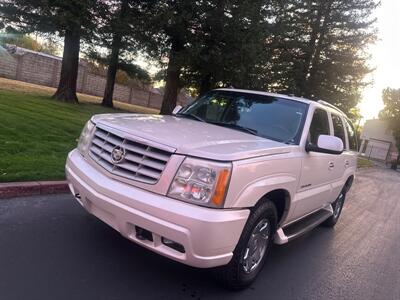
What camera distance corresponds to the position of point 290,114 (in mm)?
5156

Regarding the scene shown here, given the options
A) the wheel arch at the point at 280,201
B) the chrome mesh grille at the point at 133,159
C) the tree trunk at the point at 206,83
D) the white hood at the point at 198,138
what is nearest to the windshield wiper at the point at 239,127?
the white hood at the point at 198,138

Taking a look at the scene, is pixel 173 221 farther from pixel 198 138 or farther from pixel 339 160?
pixel 339 160

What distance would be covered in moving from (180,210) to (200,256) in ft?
1.34

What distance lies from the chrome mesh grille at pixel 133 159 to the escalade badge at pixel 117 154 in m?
0.02

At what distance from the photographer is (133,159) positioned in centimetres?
374

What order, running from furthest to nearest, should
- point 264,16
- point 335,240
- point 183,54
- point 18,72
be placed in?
point 18,72, point 264,16, point 183,54, point 335,240

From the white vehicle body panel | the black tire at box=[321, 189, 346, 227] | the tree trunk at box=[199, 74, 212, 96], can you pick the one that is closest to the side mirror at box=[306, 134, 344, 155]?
the white vehicle body panel

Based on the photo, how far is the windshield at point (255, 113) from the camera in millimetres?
4922

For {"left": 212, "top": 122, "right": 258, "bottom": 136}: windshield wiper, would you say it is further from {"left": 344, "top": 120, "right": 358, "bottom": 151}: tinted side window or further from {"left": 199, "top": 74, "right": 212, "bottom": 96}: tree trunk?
{"left": 199, "top": 74, "right": 212, "bottom": 96}: tree trunk

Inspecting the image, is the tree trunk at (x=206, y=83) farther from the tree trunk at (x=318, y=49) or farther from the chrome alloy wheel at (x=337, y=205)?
the chrome alloy wheel at (x=337, y=205)

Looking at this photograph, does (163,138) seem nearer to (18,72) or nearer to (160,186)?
(160,186)

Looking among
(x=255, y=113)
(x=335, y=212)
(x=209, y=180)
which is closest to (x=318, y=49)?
(x=335, y=212)

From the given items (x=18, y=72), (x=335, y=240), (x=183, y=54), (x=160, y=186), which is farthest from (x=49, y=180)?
(x=18, y=72)

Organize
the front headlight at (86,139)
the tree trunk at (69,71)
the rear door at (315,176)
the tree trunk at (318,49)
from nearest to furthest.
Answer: the front headlight at (86,139) → the rear door at (315,176) → the tree trunk at (69,71) → the tree trunk at (318,49)
